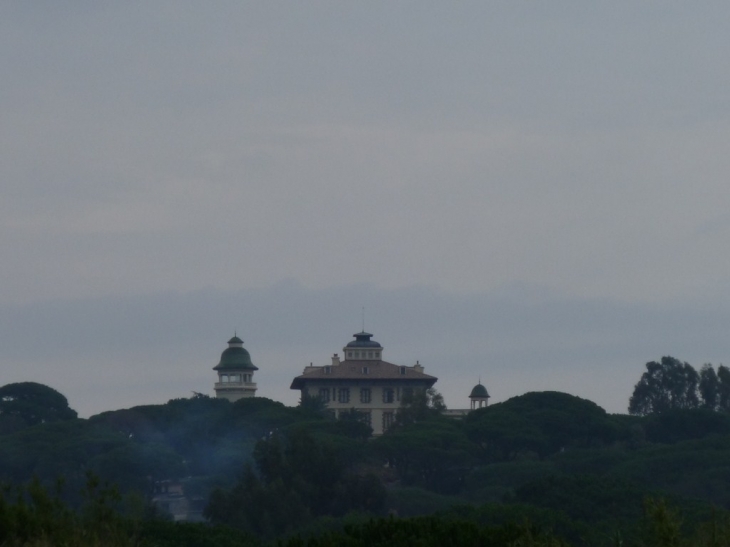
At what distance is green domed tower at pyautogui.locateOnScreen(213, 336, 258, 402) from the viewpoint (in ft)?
492

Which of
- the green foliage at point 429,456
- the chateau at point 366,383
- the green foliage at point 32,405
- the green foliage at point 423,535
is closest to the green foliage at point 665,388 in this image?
the chateau at point 366,383

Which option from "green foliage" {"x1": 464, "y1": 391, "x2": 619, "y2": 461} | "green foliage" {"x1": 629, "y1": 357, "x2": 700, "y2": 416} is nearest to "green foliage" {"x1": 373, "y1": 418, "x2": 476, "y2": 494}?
"green foliage" {"x1": 464, "y1": 391, "x2": 619, "y2": 461}

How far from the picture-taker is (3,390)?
13162 cm

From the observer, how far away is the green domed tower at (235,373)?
15000 cm

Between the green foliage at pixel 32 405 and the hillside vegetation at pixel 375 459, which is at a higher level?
the green foliage at pixel 32 405

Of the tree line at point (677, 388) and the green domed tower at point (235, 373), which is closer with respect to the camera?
the tree line at point (677, 388)

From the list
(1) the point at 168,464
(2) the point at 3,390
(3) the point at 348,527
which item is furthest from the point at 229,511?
(2) the point at 3,390

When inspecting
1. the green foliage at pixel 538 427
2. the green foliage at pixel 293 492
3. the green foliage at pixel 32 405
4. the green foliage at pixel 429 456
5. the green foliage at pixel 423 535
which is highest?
the green foliage at pixel 32 405

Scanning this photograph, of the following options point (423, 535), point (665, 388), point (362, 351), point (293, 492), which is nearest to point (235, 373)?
point (362, 351)

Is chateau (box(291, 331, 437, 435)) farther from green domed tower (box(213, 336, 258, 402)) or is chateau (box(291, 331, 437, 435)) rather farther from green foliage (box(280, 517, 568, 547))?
green foliage (box(280, 517, 568, 547))

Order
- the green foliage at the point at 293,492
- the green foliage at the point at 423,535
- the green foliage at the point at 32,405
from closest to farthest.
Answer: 1. the green foliage at the point at 423,535
2. the green foliage at the point at 293,492
3. the green foliage at the point at 32,405

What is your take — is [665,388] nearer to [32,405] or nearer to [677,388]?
[677,388]

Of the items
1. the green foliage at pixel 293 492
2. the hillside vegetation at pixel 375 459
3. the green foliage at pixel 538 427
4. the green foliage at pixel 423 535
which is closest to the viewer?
the green foliage at pixel 423 535

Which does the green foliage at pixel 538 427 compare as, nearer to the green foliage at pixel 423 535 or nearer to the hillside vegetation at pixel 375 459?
the hillside vegetation at pixel 375 459
